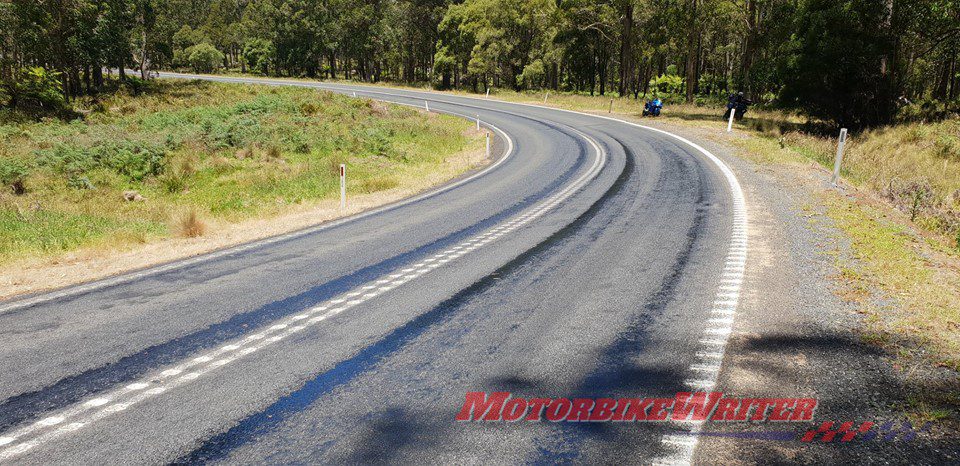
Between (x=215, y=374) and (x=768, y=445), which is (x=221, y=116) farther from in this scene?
(x=768, y=445)

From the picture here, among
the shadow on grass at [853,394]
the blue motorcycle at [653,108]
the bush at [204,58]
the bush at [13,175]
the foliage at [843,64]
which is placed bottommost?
the bush at [13,175]

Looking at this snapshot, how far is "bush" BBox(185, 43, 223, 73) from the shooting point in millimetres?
85688

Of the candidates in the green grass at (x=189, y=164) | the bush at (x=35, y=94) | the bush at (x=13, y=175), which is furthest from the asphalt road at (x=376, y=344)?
the bush at (x=35, y=94)

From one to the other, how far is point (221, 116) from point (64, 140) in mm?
8166

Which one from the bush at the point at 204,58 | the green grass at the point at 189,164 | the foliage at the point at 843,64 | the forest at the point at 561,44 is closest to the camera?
the green grass at the point at 189,164

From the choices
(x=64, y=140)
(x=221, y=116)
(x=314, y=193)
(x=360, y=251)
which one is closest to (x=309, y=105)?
(x=221, y=116)

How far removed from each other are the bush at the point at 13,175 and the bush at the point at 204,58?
76.8 metres

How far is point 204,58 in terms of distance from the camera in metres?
86.4

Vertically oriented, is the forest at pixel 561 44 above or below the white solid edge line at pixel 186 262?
above

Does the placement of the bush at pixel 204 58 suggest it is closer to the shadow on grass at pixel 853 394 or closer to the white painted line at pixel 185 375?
the white painted line at pixel 185 375

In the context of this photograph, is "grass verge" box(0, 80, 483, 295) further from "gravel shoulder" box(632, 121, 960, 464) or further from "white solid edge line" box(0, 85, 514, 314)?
"gravel shoulder" box(632, 121, 960, 464)

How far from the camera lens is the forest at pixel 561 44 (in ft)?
77.8

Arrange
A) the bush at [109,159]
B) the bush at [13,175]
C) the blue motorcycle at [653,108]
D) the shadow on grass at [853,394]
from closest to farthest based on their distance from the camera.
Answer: the shadow on grass at [853,394], the bush at [13,175], the bush at [109,159], the blue motorcycle at [653,108]

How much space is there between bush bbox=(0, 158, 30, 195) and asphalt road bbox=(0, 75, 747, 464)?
1327 cm
